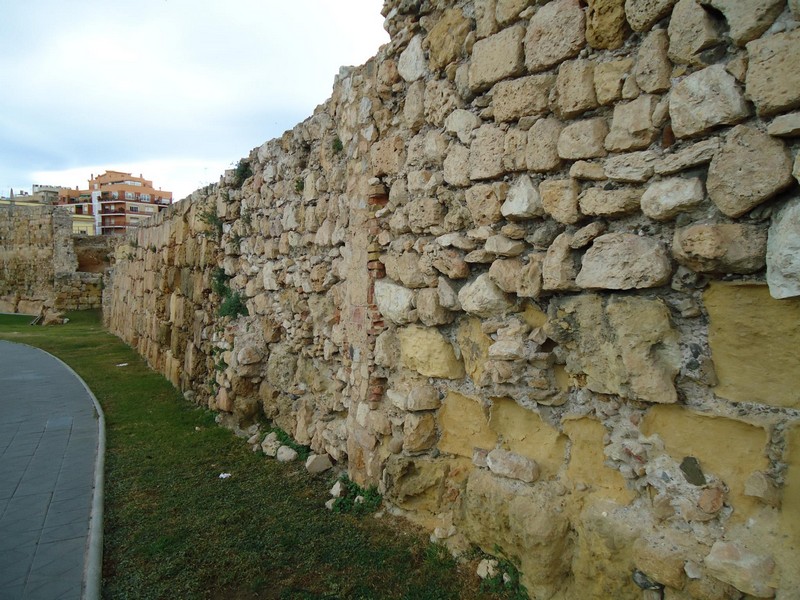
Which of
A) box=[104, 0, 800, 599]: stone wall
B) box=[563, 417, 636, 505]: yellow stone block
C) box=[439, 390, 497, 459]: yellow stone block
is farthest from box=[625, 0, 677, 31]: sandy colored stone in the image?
box=[439, 390, 497, 459]: yellow stone block

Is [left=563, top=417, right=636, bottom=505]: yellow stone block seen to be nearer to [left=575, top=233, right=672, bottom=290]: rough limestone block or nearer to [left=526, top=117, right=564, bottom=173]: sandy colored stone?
[left=575, top=233, right=672, bottom=290]: rough limestone block

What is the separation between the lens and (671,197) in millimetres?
2238

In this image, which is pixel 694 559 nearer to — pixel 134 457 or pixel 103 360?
pixel 134 457

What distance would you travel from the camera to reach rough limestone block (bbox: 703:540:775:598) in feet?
6.69

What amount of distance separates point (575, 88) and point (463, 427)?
6.26 feet

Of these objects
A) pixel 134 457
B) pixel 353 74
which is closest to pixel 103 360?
pixel 134 457

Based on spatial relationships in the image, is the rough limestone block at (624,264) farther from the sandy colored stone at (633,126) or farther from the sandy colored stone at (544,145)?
the sandy colored stone at (544,145)

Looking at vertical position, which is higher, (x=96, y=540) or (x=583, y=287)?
(x=583, y=287)

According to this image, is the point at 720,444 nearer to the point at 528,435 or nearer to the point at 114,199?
the point at 528,435

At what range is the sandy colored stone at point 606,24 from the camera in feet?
7.93

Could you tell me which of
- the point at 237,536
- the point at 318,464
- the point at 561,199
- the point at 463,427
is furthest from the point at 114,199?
the point at 561,199

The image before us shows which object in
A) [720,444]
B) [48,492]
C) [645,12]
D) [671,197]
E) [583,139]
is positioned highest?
[645,12]

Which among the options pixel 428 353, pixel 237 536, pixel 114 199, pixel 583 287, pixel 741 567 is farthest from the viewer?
pixel 114 199

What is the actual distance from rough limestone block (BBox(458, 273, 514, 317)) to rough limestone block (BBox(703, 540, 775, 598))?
1.37 metres
